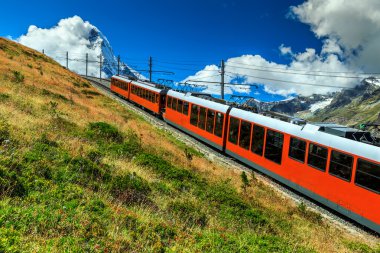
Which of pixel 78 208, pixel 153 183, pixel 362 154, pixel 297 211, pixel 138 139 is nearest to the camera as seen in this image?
pixel 78 208

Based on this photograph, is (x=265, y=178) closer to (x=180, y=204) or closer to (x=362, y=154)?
(x=362, y=154)

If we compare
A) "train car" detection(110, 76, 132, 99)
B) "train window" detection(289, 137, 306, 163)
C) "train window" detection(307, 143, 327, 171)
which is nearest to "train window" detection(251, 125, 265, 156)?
"train window" detection(289, 137, 306, 163)

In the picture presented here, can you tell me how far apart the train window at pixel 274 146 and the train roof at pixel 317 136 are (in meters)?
0.36

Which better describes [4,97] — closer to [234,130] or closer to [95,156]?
[95,156]

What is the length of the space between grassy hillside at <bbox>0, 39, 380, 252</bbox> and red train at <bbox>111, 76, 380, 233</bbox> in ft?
4.47

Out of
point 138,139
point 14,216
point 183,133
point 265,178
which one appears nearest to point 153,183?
point 14,216

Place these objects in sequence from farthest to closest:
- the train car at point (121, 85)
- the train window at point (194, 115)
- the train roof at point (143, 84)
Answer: the train car at point (121, 85) < the train roof at point (143, 84) < the train window at point (194, 115)

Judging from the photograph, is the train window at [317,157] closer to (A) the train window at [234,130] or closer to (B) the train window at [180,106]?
(A) the train window at [234,130]

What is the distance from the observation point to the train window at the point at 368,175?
1263cm

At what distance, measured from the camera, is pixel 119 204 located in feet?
27.0

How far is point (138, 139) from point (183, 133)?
12.2 metres

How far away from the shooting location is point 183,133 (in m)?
31.3

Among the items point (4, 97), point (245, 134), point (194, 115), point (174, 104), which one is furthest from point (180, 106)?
point (4, 97)

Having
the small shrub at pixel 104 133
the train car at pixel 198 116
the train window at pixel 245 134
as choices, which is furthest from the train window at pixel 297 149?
the small shrub at pixel 104 133
